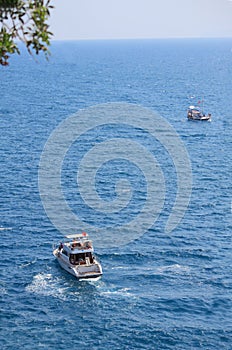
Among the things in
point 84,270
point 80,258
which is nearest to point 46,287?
point 84,270

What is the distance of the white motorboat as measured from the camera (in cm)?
8388

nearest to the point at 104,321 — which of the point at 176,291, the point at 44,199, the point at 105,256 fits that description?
the point at 176,291

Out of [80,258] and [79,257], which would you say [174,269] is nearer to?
[80,258]

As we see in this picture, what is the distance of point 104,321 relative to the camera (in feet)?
237

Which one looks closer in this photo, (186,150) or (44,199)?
(44,199)

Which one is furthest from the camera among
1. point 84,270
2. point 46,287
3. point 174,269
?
point 174,269

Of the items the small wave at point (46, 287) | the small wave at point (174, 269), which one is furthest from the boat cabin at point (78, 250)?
the small wave at point (174, 269)

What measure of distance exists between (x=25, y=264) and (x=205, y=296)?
25342 mm

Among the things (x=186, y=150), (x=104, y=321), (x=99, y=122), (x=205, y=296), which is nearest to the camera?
(x=104, y=321)

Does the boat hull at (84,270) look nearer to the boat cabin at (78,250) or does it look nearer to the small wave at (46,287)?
the boat cabin at (78,250)

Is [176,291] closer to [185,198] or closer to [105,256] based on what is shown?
[105,256]

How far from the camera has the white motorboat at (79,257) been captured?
83.9 meters

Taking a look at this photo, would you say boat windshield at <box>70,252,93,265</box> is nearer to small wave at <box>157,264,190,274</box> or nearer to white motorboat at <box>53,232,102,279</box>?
white motorboat at <box>53,232,102,279</box>

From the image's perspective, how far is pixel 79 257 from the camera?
88.6 metres
